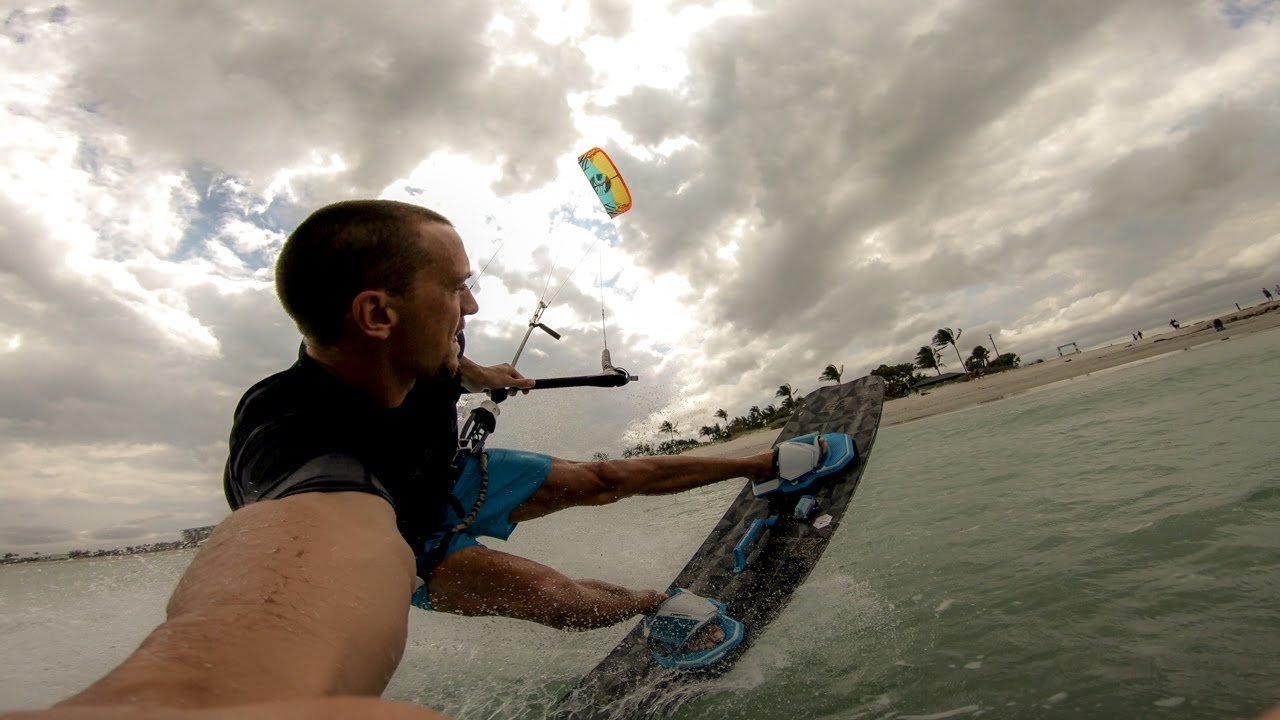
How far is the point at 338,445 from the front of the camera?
7.19 feet

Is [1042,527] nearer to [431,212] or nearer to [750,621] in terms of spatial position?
[750,621]

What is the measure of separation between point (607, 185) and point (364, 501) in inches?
313

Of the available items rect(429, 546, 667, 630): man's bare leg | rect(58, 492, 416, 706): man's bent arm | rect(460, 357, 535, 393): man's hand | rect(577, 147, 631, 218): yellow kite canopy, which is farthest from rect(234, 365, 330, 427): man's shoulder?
rect(577, 147, 631, 218): yellow kite canopy

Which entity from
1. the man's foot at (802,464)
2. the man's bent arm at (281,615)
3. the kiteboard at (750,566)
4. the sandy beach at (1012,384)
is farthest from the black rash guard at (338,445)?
the sandy beach at (1012,384)

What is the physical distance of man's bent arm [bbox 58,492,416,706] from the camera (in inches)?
33.0

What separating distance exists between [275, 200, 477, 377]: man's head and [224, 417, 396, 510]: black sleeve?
494 millimetres

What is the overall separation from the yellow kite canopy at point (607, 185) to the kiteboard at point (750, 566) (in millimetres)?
4759

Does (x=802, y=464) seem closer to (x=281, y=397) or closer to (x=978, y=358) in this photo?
(x=281, y=397)

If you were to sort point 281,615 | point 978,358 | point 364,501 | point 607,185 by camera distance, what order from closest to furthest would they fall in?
point 281,615 < point 364,501 < point 607,185 < point 978,358

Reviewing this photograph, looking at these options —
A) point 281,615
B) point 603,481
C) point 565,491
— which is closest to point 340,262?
point 281,615

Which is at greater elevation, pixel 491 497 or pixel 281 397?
pixel 281 397

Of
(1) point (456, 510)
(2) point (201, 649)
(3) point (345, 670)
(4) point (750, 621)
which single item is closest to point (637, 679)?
(4) point (750, 621)

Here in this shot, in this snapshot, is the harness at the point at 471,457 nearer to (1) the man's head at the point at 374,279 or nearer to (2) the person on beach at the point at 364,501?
(2) the person on beach at the point at 364,501

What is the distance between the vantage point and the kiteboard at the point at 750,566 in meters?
3.36
